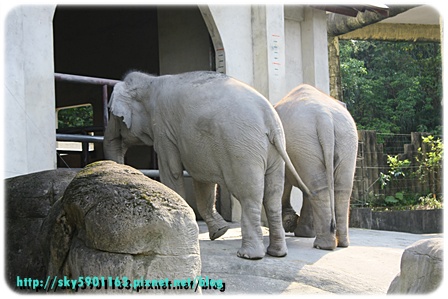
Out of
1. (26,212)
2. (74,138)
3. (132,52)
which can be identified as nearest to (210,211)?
(74,138)

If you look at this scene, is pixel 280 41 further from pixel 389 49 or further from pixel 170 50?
pixel 389 49

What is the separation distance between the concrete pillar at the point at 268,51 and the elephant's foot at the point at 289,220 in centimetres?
159

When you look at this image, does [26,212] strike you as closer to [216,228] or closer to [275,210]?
[275,210]

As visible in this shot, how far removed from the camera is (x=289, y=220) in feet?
25.6

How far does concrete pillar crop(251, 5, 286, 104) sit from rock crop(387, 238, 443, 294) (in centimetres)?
508

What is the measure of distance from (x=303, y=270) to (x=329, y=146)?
1.41 m

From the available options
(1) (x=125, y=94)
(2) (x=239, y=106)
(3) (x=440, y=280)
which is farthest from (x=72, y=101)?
(3) (x=440, y=280)

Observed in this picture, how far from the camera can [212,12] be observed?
339 inches

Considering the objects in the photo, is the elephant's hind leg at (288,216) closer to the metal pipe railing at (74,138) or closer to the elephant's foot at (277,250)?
the elephant's foot at (277,250)

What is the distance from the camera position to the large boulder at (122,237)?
3.70m

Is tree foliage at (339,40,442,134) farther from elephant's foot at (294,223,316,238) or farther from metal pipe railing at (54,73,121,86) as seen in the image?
Result: metal pipe railing at (54,73,121,86)

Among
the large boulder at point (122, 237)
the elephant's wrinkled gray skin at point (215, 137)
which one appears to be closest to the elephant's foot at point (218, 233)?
the elephant's wrinkled gray skin at point (215, 137)

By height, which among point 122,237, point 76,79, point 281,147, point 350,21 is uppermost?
point 350,21

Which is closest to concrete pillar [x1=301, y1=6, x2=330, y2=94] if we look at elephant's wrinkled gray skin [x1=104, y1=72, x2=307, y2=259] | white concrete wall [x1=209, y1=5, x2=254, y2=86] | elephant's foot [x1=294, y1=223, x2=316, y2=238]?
white concrete wall [x1=209, y1=5, x2=254, y2=86]
